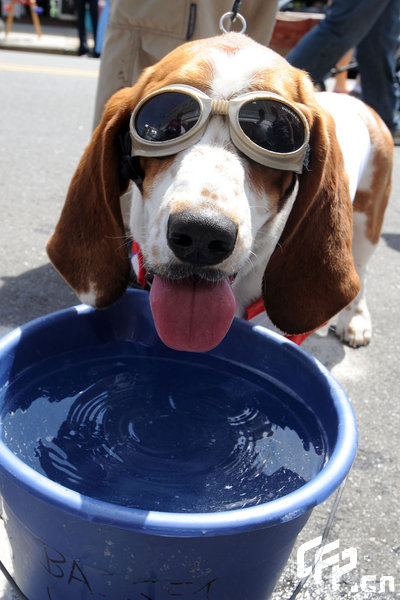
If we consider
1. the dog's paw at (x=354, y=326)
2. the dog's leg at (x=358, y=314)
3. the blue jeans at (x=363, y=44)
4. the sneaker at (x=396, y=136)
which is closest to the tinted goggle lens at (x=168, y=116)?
the dog's leg at (x=358, y=314)

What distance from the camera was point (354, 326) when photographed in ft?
10.6

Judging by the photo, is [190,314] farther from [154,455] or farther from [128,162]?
[128,162]

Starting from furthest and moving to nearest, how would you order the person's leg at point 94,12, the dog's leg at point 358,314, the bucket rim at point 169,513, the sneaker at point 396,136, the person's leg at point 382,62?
the person's leg at point 94,12, the sneaker at point 396,136, the person's leg at point 382,62, the dog's leg at point 358,314, the bucket rim at point 169,513

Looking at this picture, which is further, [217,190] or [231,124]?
[231,124]

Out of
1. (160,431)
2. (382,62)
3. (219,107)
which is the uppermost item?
(219,107)

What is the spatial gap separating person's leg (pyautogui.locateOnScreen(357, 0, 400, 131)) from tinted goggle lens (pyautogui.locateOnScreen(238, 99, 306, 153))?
13.4ft

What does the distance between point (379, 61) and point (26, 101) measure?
3745 millimetres

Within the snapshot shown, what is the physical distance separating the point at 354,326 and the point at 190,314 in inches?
61.4

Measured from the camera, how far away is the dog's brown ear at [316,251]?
6.92ft

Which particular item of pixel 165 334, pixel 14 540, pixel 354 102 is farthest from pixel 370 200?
pixel 14 540

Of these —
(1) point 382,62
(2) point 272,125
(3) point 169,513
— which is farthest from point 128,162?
(1) point 382,62

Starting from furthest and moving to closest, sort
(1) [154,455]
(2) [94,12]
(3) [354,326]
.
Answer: (2) [94,12] → (3) [354,326] → (1) [154,455]

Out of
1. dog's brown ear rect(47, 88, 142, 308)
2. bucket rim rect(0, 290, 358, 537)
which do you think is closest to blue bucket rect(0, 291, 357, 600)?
Result: bucket rim rect(0, 290, 358, 537)

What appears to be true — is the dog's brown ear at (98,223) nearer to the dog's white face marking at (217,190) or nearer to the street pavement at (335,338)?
the dog's white face marking at (217,190)
